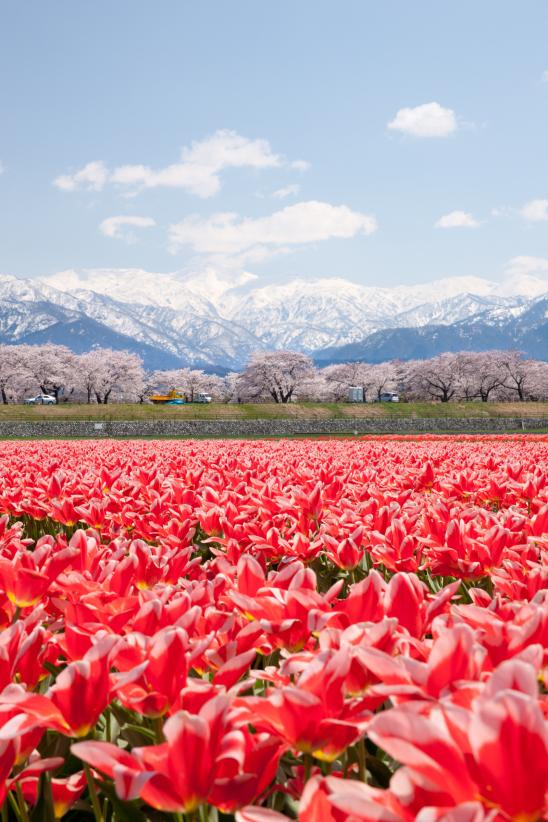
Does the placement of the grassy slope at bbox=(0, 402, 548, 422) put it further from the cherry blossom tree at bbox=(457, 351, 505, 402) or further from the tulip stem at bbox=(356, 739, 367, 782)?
the tulip stem at bbox=(356, 739, 367, 782)

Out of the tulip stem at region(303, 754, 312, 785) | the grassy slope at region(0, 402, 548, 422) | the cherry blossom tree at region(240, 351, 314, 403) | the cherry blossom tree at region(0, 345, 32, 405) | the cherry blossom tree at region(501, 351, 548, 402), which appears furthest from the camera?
the cherry blossom tree at region(501, 351, 548, 402)

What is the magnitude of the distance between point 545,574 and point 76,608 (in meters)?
1.40

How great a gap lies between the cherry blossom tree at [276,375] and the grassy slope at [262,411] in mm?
30733

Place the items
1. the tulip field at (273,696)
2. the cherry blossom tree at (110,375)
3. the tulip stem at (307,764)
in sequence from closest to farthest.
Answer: the tulip field at (273,696) < the tulip stem at (307,764) < the cherry blossom tree at (110,375)

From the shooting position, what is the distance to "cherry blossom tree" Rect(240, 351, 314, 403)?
322 feet

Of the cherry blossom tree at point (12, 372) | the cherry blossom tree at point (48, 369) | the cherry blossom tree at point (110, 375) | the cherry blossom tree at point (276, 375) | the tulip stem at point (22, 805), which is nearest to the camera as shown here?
the tulip stem at point (22, 805)

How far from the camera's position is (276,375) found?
3858 inches

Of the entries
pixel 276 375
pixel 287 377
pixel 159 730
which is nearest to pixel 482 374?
pixel 287 377

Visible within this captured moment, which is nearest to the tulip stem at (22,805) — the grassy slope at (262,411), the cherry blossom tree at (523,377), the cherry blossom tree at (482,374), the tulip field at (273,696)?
the tulip field at (273,696)

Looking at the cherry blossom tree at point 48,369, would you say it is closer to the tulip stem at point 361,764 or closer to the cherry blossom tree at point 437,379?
the cherry blossom tree at point 437,379

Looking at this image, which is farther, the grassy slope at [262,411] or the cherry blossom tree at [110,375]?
the cherry blossom tree at [110,375]

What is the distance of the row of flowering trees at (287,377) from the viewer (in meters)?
98.6

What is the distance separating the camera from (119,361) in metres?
106

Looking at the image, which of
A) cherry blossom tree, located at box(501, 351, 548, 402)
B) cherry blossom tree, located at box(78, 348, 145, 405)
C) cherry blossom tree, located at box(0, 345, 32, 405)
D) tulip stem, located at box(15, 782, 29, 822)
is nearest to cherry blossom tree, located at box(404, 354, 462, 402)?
cherry blossom tree, located at box(501, 351, 548, 402)
